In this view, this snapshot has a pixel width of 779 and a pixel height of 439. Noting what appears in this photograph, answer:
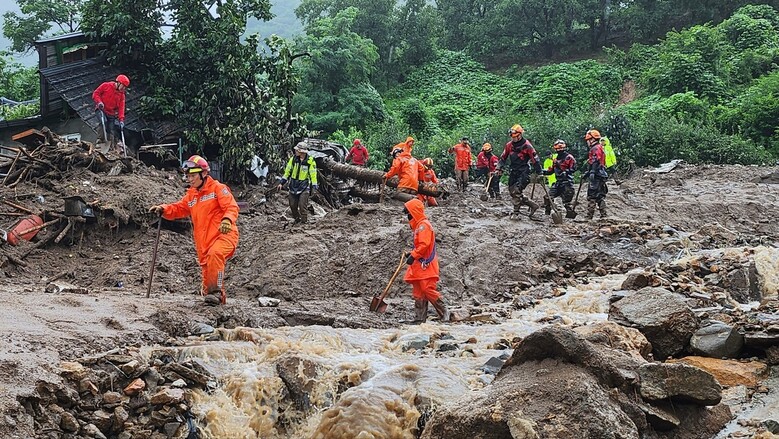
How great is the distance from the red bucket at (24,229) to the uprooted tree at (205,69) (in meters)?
6.09

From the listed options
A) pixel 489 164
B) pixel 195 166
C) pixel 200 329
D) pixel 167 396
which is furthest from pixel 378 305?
pixel 489 164

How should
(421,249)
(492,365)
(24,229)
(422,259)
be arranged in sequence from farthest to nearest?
(24,229)
(422,259)
(421,249)
(492,365)

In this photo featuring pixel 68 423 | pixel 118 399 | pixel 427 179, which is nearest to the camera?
pixel 68 423

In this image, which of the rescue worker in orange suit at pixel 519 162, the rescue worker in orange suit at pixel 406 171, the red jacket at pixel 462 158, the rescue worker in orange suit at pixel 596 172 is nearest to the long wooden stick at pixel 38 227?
the rescue worker in orange suit at pixel 406 171

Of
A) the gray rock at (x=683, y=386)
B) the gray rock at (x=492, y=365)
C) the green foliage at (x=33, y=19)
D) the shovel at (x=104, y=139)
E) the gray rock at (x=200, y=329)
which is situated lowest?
the gray rock at (x=200, y=329)

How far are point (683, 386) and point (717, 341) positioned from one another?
5.42ft

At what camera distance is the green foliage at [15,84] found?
28188 millimetres

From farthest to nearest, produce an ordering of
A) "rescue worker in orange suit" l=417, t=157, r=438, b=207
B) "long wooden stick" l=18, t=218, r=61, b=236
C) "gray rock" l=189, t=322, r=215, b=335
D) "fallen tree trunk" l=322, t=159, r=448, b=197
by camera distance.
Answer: "fallen tree trunk" l=322, t=159, r=448, b=197, "rescue worker in orange suit" l=417, t=157, r=438, b=207, "long wooden stick" l=18, t=218, r=61, b=236, "gray rock" l=189, t=322, r=215, b=335

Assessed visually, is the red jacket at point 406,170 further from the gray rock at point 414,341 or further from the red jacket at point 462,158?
the gray rock at point 414,341

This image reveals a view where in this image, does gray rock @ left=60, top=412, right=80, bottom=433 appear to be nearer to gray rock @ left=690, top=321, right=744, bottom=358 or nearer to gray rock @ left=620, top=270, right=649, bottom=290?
gray rock @ left=690, top=321, right=744, bottom=358

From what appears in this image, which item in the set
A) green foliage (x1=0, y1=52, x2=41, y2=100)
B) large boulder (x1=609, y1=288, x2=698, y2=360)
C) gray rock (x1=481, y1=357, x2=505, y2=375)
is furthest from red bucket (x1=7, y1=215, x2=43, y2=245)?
green foliage (x1=0, y1=52, x2=41, y2=100)

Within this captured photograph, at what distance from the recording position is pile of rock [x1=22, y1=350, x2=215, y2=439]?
512 centimetres

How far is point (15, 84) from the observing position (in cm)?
2856

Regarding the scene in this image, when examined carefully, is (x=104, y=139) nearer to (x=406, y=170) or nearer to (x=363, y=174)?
(x=363, y=174)
